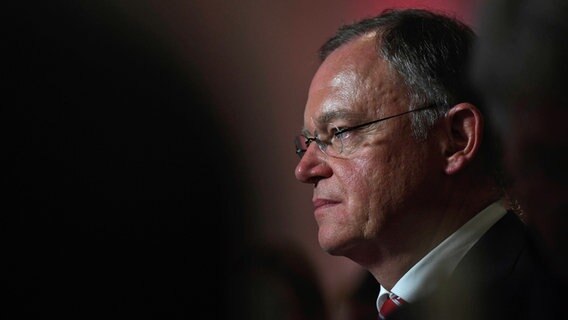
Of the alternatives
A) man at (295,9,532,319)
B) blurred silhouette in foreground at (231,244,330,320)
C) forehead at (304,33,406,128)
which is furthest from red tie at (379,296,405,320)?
forehead at (304,33,406,128)

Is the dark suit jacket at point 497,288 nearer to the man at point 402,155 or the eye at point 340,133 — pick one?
the man at point 402,155

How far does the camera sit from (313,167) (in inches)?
31.3

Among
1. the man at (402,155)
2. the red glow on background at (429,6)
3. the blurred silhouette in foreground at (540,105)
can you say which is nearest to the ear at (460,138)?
the man at (402,155)

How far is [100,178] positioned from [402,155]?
0.40 meters

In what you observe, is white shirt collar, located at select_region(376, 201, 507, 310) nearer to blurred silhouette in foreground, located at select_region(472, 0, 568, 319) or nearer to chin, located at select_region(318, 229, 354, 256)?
chin, located at select_region(318, 229, 354, 256)

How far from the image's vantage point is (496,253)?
71 centimetres

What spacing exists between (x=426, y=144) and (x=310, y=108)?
14cm

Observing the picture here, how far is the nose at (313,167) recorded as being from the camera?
75 cm

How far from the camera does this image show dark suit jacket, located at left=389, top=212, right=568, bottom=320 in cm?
60

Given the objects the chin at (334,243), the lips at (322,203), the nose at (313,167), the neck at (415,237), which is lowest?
the neck at (415,237)

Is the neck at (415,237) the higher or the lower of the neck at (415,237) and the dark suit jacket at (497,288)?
the higher

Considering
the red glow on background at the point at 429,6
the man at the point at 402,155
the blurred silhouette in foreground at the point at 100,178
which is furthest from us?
the man at the point at 402,155

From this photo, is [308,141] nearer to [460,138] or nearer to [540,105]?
[460,138]

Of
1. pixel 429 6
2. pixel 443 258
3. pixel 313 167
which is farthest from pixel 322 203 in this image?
pixel 429 6
